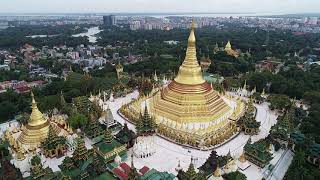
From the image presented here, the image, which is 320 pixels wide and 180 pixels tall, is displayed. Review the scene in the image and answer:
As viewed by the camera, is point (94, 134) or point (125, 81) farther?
point (125, 81)

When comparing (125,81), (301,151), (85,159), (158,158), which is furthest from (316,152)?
(125,81)

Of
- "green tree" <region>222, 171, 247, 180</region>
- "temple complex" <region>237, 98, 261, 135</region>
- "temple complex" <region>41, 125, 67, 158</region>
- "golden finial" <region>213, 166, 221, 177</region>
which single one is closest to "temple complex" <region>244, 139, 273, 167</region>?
"green tree" <region>222, 171, 247, 180</region>

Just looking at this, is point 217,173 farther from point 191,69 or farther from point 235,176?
point 191,69

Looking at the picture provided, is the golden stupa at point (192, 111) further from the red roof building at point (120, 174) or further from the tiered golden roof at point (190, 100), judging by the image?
the red roof building at point (120, 174)

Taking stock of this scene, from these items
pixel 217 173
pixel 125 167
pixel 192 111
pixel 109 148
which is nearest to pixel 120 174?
pixel 125 167

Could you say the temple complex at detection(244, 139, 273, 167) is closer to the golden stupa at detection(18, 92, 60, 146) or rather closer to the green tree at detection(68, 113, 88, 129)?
the green tree at detection(68, 113, 88, 129)

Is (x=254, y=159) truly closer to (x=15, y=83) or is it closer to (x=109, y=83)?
(x=109, y=83)

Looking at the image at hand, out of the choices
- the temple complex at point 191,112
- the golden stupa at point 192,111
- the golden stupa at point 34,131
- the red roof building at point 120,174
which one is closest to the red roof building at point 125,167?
the red roof building at point 120,174
